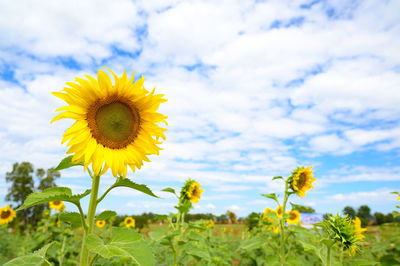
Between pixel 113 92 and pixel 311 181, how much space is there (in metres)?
3.82

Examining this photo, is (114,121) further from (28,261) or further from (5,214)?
(5,214)

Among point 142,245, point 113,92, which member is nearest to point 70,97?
point 113,92

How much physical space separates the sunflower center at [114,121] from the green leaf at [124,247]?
2.06ft

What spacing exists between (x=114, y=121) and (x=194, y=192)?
9.92 feet

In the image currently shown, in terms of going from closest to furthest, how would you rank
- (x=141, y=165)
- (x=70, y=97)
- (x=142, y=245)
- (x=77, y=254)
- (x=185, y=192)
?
(x=142, y=245) < (x=70, y=97) < (x=141, y=165) < (x=185, y=192) < (x=77, y=254)

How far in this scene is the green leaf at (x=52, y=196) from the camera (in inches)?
71.1

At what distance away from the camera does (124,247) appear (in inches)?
Result: 71.7

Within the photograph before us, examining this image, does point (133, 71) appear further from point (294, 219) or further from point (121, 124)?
point (294, 219)

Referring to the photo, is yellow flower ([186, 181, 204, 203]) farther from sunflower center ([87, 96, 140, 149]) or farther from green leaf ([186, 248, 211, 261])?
sunflower center ([87, 96, 140, 149])

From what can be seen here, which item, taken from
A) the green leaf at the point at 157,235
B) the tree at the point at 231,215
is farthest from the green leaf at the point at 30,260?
the tree at the point at 231,215

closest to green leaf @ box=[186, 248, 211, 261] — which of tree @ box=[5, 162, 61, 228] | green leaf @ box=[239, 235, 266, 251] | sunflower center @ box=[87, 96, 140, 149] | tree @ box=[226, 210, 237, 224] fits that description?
green leaf @ box=[239, 235, 266, 251]

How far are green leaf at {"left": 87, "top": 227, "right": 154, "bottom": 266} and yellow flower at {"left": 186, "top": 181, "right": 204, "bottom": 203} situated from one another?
3.00 m

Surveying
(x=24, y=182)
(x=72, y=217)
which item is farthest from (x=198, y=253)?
(x=24, y=182)

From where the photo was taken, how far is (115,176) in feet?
6.97
